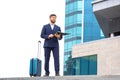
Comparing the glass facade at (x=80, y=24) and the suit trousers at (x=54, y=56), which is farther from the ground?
the glass facade at (x=80, y=24)

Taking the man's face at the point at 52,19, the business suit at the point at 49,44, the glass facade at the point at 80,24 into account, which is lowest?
Result: the business suit at the point at 49,44

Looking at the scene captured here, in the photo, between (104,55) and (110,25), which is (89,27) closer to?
(110,25)

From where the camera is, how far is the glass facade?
240 feet

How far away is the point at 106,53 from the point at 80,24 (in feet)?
103

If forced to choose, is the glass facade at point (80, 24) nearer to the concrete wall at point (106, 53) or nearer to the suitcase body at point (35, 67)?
the concrete wall at point (106, 53)

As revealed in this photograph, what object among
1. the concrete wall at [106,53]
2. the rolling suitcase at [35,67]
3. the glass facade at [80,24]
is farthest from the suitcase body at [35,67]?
the glass facade at [80,24]

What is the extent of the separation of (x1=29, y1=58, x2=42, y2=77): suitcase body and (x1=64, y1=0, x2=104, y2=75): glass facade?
55716 millimetres

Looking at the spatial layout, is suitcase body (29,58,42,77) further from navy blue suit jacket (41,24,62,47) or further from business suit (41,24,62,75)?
navy blue suit jacket (41,24,62,47)

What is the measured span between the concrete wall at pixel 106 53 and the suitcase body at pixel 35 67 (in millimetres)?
25080

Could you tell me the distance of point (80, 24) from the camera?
73500 millimetres

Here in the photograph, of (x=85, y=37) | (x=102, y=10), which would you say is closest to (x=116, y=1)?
(x=102, y=10)

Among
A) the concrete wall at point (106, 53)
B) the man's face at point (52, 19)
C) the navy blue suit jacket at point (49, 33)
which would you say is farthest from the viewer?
the concrete wall at point (106, 53)

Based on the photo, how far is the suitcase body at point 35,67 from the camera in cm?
1572

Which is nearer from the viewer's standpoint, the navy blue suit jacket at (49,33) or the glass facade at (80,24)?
the navy blue suit jacket at (49,33)
